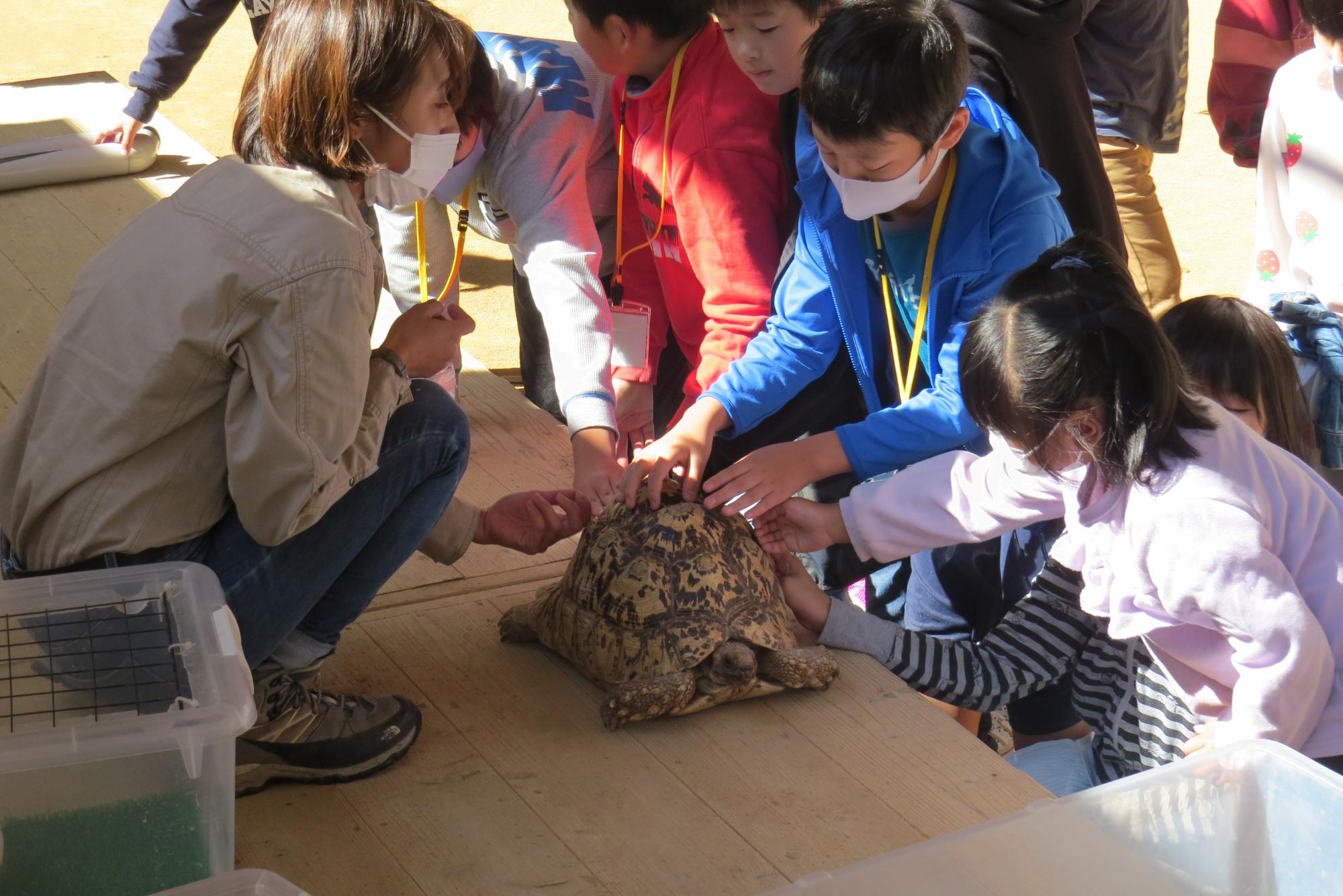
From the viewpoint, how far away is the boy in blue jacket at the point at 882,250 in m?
2.03

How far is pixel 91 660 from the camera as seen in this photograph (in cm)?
158

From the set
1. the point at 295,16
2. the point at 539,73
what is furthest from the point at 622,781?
the point at 539,73

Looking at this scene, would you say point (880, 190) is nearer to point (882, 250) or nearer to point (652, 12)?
point (882, 250)

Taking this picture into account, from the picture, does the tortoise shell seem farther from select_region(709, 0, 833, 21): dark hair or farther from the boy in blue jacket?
select_region(709, 0, 833, 21): dark hair

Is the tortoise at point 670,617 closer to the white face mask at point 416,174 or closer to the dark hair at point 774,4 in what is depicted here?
the white face mask at point 416,174

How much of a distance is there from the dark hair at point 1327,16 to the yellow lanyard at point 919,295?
0.89 meters

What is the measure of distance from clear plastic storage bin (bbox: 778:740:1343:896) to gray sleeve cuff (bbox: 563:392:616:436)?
1.14 meters

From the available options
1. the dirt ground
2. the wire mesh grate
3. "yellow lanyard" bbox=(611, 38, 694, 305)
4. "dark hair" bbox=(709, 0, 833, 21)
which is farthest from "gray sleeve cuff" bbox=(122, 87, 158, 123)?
the wire mesh grate

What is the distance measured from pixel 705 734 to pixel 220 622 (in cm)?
81

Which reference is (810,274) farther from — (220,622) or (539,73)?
(220,622)

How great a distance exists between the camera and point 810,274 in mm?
2387

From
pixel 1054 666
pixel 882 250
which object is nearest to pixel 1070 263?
pixel 882 250

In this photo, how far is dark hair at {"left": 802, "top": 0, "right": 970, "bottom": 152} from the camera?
200 centimetres

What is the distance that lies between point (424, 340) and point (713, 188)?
2.48 feet
